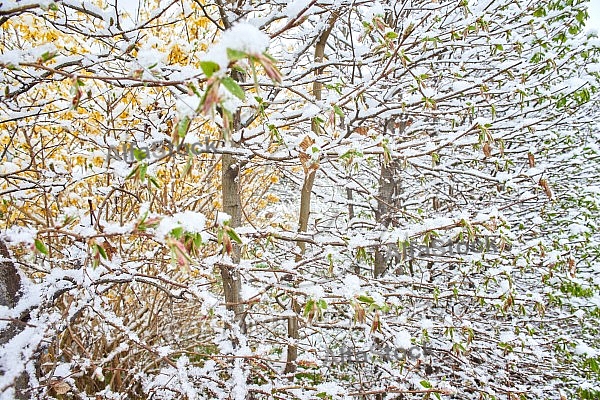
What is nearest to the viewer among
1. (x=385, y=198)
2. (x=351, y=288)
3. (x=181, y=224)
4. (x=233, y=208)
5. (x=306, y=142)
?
(x=181, y=224)

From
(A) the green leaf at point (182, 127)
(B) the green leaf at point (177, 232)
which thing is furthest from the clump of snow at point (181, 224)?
(A) the green leaf at point (182, 127)

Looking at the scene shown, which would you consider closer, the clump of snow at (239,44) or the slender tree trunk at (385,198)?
the clump of snow at (239,44)

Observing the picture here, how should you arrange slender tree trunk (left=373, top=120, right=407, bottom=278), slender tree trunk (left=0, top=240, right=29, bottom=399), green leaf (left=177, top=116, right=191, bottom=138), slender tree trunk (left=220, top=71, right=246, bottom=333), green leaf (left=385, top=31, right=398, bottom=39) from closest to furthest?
green leaf (left=177, top=116, right=191, bottom=138)
slender tree trunk (left=0, top=240, right=29, bottom=399)
green leaf (left=385, top=31, right=398, bottom=39)
slender tree trunk (left=220, top=71, right=246, bottom=333)
slender tree trunk (left=373, top=120, right=407, bottom=278)

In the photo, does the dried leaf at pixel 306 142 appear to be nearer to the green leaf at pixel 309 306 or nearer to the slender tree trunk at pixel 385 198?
the green leaf at pixel 309 306

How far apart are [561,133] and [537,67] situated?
4.60 feet

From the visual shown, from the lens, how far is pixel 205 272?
6.31 ft

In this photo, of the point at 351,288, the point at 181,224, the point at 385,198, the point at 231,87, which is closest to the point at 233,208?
the point at 351,288

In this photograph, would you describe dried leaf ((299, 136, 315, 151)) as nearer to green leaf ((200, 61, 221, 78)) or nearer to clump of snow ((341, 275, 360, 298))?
clump of snow ((341, 275, 360, 298))

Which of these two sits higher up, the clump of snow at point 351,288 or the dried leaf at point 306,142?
the dried leaf at point 306,142

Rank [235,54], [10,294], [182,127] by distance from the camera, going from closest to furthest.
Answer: [235,54] < [182,127] < [10,294]

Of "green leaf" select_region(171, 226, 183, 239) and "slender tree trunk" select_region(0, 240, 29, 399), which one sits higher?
"green leaf" select_region(171, 226, 183, 239)

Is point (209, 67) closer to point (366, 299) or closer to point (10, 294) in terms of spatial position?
point (366, 299)

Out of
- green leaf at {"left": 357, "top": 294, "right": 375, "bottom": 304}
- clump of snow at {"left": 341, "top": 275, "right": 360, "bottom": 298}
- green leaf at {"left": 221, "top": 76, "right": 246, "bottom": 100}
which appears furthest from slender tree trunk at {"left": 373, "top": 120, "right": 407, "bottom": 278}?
green leaf at {"left": 221, "top": 76, "right": 246, "bottom": 100}

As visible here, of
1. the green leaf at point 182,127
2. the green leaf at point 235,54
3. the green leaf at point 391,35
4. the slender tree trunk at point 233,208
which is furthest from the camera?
the slender tree trunk at point 233,208
